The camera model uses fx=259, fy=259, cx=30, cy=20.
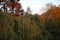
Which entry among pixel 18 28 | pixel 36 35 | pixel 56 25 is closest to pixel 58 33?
pixel 56 25

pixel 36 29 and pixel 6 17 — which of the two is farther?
pixel 36 29

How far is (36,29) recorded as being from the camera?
39.0 m

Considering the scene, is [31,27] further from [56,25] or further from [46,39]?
[56,25]

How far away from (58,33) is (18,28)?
1167cm

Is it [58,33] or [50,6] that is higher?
[50,6]

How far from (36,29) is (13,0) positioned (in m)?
6.85

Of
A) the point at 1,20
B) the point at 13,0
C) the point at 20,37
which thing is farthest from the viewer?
the point at 13,0

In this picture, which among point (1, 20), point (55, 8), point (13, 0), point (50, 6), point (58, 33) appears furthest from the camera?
point (50, 6)

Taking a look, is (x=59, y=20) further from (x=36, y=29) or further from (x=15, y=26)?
(x=15, y=26)

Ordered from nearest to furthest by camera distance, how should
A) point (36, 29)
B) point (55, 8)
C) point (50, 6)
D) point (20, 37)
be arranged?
point (20, 37) → point (36, 29) → point (55, 8) → point (50, 6)

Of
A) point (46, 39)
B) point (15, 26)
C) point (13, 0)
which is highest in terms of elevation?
point (13, 0)

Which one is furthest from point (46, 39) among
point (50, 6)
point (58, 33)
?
point (50, 6)

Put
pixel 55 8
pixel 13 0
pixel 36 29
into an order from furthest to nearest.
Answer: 1. pixel 55 8
2. pixel 13 0
3. pixel 36 29

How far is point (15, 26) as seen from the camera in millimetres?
36625
